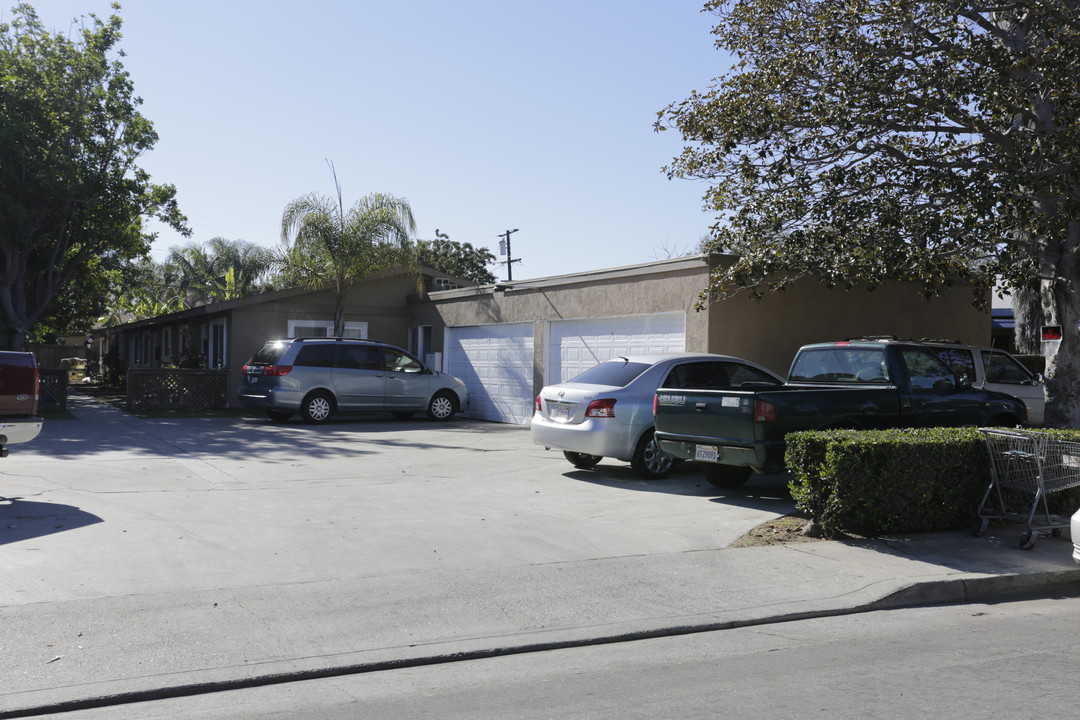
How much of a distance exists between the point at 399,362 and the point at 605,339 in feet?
17.0

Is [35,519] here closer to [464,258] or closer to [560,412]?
[560,412]

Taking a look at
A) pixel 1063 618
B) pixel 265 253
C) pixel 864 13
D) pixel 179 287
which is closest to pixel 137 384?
pixel 265 253

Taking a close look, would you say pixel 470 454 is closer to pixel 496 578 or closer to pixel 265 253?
pixel 496 578

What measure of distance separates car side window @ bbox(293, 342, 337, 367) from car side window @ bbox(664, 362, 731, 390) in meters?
9.68

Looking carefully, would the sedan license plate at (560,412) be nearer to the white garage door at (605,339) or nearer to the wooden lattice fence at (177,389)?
the white garage door at (605,339)

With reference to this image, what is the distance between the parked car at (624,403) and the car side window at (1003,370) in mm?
4185

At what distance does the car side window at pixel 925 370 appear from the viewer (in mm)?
11773

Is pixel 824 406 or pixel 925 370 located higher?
pixel 925 370

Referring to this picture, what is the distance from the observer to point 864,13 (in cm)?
1190

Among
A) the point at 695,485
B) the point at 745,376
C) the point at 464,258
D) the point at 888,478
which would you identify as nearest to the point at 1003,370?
the point at 745,376

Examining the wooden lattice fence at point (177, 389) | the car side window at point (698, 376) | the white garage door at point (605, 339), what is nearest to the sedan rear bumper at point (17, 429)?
the car side window at point (698, 376)

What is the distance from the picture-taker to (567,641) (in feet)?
19.5

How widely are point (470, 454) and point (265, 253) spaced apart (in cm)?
1275

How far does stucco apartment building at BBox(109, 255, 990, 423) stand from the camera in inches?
634
